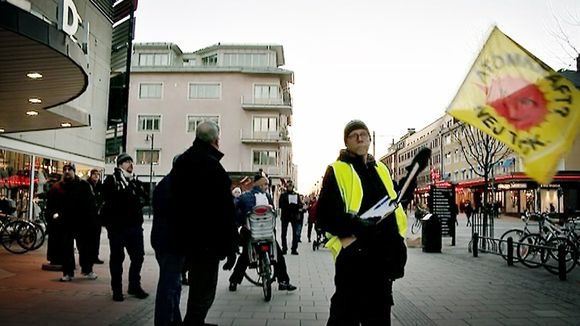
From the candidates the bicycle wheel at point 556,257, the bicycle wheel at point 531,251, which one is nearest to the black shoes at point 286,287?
the bicycle wheel at point 556,257

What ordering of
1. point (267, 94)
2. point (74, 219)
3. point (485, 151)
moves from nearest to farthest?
1. point (74, 219)
2. point (485, 151)
3. point (267, 94)

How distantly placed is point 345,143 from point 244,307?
373 centimetres

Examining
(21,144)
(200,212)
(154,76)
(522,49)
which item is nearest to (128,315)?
(200,212)

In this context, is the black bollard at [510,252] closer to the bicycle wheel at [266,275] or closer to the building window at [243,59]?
the bicycle wheel at [266,275]

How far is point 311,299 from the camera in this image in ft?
24.8

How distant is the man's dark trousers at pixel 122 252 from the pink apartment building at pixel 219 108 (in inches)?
1805

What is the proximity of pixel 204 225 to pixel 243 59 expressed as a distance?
53.6m

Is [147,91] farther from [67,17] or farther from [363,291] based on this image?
[363,291]

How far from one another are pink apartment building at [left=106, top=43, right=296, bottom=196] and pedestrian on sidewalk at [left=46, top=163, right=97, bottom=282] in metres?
43.9

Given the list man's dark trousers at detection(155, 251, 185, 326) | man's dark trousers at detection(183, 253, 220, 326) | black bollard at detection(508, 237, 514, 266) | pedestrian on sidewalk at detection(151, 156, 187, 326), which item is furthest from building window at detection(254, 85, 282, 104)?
man's dark trousers at detection(183, 253, 220, 326)

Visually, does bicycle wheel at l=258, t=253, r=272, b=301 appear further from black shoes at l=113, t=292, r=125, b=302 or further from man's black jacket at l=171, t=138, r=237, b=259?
man's black jacket at l=171, t=138, r=237, b=259

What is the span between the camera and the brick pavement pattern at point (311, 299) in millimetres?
6227

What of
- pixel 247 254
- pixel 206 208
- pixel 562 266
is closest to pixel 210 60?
pixel 562 266

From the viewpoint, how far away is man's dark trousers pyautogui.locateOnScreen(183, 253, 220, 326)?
4.37 m
